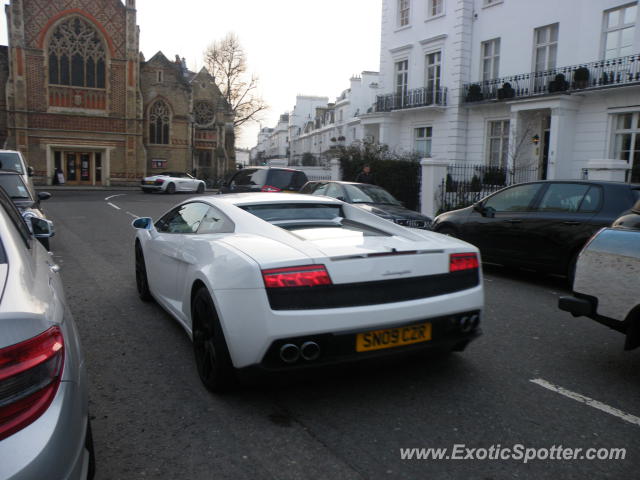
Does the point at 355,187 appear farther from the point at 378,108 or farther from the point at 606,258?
the point at 378,108

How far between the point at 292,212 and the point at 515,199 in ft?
16.3

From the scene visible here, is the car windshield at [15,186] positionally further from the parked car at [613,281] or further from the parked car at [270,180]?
the parked car at [613,281]

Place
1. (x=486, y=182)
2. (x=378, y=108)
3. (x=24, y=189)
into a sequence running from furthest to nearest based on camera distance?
1. (x=378, y=108)
2. (x=486, y=182)
3. (x=24, y=189)

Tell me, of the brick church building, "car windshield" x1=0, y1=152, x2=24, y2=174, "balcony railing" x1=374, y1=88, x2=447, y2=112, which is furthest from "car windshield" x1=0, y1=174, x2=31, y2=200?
the brick church building

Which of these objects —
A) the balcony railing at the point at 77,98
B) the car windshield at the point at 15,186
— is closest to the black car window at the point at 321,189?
the car windshield at the point at 15,186

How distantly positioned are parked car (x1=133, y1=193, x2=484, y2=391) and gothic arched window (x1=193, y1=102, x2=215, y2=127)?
48.6 m

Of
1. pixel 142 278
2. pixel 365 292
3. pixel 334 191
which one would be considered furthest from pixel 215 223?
pixel 334 191

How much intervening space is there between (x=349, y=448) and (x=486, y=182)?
1900 cm

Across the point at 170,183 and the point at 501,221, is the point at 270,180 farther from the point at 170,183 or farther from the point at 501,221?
the point at 170,183

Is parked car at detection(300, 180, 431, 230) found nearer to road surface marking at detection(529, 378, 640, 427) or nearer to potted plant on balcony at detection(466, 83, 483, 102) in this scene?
road surface marking at detection(529, 378, 640, 427)

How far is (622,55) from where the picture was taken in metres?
19.0

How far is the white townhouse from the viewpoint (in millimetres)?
19422

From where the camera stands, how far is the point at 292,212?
4.73 m

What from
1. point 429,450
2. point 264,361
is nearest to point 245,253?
point 264,361
